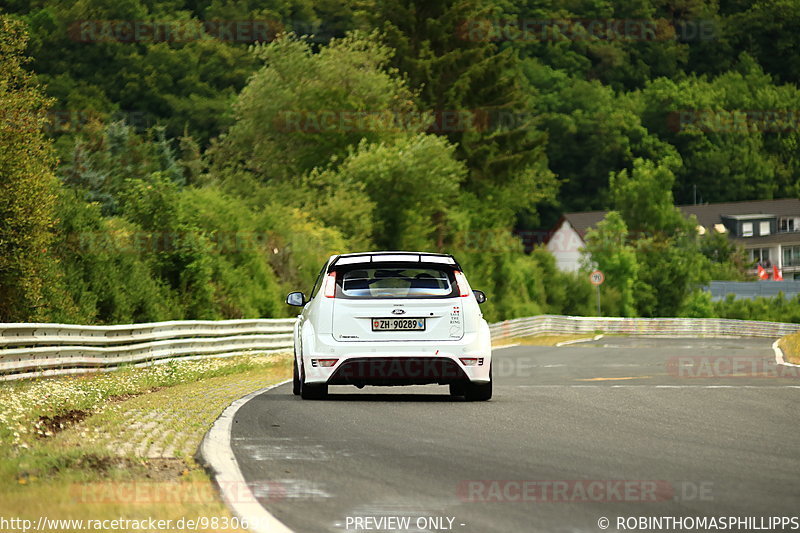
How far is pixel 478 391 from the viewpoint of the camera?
15094 mm

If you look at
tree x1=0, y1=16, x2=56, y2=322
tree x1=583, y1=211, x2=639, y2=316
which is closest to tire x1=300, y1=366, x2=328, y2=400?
tree x1=0, y1=16, x2=56, y2=322

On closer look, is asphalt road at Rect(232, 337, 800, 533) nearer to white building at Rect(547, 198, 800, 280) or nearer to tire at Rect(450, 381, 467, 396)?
tire at Rect(450, 381, 467, 396)

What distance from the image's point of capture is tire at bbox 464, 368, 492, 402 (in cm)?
1504

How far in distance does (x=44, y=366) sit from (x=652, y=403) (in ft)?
32.8

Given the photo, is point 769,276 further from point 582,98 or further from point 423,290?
point 423,290

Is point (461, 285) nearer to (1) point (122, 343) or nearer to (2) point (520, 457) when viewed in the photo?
(2) point (520, 457)

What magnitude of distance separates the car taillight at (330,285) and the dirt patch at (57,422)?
9.71 ft

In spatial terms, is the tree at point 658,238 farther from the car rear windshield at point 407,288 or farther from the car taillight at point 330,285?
the car taillight at point 330,285

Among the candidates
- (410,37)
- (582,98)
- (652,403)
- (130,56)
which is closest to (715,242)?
(582,98)

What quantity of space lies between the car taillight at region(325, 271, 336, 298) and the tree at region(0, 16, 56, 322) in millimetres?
11197

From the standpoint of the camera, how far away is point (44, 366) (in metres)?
20.2

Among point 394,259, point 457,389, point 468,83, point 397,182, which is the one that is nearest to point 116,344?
point 457,389

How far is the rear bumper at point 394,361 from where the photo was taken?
14.5m

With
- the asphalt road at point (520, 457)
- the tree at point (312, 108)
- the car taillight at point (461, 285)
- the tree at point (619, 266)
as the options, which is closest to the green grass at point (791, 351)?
the asphalt road at point (520, 457)
